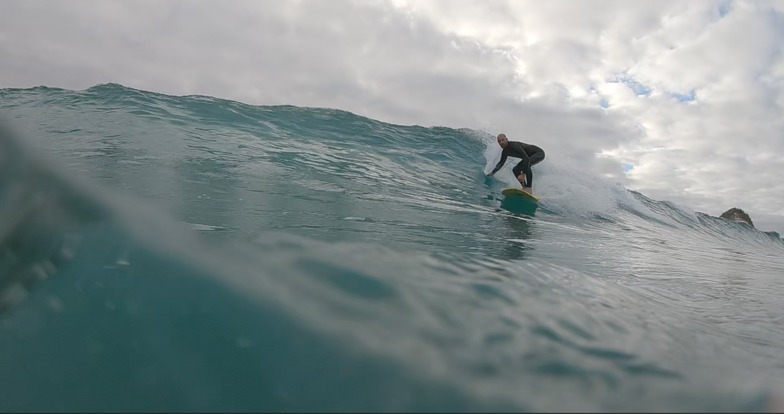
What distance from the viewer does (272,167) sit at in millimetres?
7703

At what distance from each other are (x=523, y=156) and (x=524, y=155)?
0.03 meters

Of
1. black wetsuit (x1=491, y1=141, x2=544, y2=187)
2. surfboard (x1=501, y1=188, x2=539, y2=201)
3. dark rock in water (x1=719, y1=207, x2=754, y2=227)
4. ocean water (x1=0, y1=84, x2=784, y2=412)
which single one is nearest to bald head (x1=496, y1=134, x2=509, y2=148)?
black wetsuit (x1=491, y1=141, x2=544, y2=187)

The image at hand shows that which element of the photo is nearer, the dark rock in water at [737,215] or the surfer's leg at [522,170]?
the surfer's leg at [522,170]

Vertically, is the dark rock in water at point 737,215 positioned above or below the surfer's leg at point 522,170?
above

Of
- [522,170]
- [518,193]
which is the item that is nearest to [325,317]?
[518,193]

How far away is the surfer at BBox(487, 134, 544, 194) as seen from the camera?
10.2 m

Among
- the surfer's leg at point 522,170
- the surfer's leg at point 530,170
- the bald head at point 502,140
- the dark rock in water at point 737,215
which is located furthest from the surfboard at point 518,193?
the dark rock in water at point 737,215

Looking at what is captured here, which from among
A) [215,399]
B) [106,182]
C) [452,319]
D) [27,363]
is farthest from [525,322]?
[106,182]

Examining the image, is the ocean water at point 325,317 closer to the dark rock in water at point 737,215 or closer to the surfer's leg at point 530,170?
the surfer's leg at point 530,170

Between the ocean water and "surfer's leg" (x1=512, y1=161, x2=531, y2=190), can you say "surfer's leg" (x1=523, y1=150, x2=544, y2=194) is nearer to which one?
"surfer's leg" (x1=512, y1=161, x2=531, y2=190)

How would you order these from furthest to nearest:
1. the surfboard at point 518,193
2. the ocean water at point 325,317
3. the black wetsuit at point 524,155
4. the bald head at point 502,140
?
the bald head at point 502,140 < the black wetsuit at point 524,155 < the surfboard at point 518,193 < the ocean water at point 325,317

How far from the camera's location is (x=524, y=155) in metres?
10.5

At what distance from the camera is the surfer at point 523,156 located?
10.2 meters

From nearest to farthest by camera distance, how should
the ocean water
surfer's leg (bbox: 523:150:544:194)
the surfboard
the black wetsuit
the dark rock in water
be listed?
the ocean water, the surfboard, surfer's leg (bbox: 523:150:544:194), the black wetsuit, the dark rock in water
